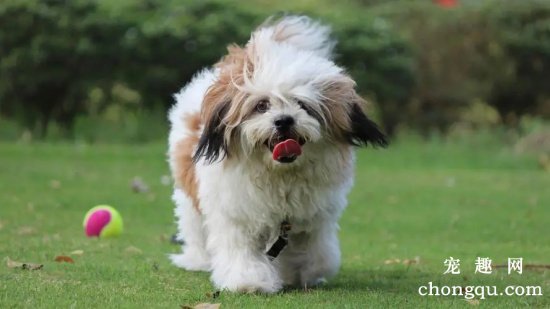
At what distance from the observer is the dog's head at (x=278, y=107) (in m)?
5.19

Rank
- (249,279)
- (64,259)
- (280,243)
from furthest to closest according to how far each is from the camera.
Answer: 1. (64,259)
2. (280,243)
3. (249,279)

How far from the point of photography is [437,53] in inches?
719

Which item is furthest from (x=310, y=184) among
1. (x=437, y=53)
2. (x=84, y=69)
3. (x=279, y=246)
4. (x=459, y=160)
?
(x=437, y=53)

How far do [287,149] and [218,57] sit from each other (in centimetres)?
1130

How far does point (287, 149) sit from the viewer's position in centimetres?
518

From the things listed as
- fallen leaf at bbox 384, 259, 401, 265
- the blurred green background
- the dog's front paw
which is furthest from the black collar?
the blurred green background

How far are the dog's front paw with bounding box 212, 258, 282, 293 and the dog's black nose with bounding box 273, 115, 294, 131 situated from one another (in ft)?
2.59

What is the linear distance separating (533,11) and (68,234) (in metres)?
12.9

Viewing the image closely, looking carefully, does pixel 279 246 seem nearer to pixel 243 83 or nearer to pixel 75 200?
pixel 243 83

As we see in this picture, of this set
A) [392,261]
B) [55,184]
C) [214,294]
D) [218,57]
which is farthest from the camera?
[218,57]

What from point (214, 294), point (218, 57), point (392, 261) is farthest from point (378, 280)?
point (218, 57)

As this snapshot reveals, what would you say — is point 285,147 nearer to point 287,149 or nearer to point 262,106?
point 287,149

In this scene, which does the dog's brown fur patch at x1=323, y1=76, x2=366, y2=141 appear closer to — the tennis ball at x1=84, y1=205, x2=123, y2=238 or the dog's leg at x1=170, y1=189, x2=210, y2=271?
the dog's leg at x1=170, y1=189, x2=210, y2=271

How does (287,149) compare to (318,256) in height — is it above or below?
above
